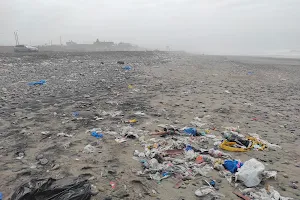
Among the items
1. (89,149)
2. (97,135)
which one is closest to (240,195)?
(89,149)

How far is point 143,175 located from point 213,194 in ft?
3.35

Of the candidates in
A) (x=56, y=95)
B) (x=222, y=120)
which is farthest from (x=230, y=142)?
(x=56, y=95)

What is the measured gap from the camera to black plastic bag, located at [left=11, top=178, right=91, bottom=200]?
231 cm

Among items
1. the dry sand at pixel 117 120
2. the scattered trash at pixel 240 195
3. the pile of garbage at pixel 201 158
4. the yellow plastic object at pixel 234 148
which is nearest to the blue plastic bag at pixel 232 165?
the pile of garbage at pixel 201 158

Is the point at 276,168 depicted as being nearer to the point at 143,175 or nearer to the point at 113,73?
the point at 143,175

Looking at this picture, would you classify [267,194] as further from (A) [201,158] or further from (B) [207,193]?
(A) [201,158]

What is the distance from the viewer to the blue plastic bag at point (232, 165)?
11.2 feet

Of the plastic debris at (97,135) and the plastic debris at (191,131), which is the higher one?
the plastic debris at (191,131)

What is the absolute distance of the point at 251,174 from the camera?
3.11m

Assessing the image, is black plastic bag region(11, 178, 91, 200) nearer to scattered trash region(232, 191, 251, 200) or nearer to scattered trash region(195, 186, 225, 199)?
scattered trash region(195, 186, 225, 199)

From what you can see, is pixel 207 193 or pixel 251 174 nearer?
pixel 207 193

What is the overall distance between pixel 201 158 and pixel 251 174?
0.85m

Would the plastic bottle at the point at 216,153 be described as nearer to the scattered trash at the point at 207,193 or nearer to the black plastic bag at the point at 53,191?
the scattered trash at the point at 207,193

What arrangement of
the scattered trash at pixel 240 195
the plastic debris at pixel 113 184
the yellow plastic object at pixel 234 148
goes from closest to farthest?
the scattered trash at pixel 240 195 → the plastic debris at pixel 113 184 → the yellow plastic object at pixel 234 148
